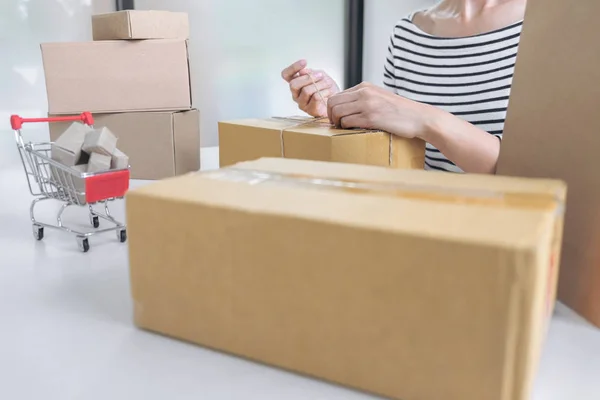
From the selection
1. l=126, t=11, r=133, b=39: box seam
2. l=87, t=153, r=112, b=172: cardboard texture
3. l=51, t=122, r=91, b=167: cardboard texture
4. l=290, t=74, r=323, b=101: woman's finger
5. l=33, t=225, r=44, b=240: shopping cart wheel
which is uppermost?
l=126, t=11, r=133, b=39: box seam

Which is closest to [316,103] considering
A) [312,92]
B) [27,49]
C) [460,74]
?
[312,92]

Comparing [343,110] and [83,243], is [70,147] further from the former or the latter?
[343,110]

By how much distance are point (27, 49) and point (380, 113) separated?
1.40 meters

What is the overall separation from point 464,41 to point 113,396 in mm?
937

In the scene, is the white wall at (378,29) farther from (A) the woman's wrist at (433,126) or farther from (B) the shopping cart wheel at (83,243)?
(B) the shopping cart wheel at (83,243)

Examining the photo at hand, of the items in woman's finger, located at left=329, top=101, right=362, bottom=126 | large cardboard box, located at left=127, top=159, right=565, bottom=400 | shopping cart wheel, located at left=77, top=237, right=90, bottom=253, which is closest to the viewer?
large cardboard box, located at left=127, top=159, right=565, bottom=400

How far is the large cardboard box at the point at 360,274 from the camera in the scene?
321mm

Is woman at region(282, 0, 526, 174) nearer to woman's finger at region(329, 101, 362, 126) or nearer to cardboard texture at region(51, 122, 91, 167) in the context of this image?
woman's finger at region(329, 101, 362, 126)

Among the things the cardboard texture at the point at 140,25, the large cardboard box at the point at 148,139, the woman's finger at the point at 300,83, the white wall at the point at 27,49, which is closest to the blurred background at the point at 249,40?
the white wall at the point at 27,49

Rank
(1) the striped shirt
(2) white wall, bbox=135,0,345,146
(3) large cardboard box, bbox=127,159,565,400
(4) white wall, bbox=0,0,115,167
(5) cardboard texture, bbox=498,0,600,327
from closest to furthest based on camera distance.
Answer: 1. (3) large cardboard box, bbox=127,159,565,400
2. (5) cardboard texture, bbox=498,0,600,327
3. (1) the striped shirt
4. (4) white wall, bbox=0,0,115,167
5. (2) white wall, bbox=135,0,345,146

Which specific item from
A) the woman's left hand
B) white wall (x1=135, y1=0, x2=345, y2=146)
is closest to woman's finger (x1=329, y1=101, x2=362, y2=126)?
the woman's left hand

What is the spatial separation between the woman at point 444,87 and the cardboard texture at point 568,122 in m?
Result: 0.23

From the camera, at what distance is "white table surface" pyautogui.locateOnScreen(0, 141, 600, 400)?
1.26 feet

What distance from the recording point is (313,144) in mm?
708
